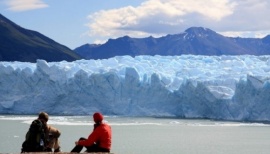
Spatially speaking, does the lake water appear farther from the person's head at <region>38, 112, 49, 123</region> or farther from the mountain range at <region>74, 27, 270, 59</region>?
the mountain range at <region>74, 27, 270, 59</region>

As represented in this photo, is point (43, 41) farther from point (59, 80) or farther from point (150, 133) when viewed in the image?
point (150, 133)

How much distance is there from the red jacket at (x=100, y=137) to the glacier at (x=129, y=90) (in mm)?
16638

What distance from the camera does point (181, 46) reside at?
11450 centimetres

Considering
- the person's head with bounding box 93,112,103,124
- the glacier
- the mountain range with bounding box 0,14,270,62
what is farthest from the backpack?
the mountain range with bounding box 0,14,270,62

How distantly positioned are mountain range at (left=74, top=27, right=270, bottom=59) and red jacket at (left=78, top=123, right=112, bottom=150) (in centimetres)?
9829

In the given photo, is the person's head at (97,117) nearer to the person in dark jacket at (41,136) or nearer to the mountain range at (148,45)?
the person in dark jacket at (41,136)

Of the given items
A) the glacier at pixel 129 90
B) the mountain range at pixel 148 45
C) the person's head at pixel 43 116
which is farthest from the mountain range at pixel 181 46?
the person's head at pixel 43 116

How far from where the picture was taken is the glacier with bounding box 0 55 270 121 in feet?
75.7

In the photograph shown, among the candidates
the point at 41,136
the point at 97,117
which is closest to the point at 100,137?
the point at 97,117

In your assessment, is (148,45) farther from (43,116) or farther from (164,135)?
(43,116)

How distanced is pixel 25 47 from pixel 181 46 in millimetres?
49731

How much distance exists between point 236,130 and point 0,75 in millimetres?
12181

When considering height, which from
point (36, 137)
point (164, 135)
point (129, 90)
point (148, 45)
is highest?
point (148, 45)

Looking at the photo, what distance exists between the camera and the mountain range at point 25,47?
219 ft
